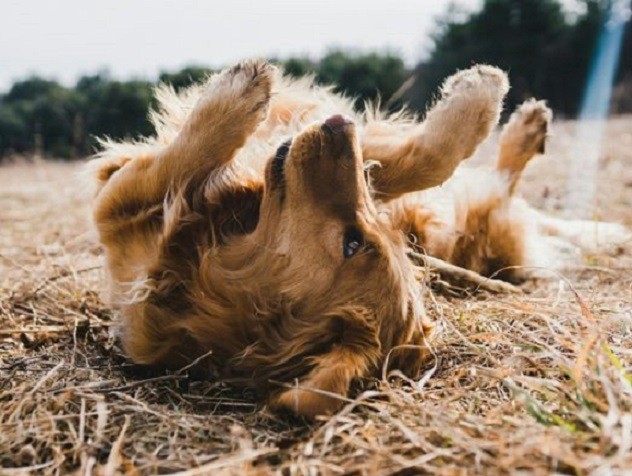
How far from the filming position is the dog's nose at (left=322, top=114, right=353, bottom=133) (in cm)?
247

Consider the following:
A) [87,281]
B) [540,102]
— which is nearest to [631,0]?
[540,102]

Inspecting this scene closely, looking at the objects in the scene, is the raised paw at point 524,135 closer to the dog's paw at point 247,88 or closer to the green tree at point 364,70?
the dog's paw at point 247,88

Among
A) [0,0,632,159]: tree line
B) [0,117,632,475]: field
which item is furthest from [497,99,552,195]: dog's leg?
[0,0,632,159]: tree line

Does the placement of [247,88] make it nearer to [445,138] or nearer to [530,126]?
[445,138]

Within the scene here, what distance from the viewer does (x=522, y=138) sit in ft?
13.2

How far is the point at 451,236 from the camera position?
145 inches

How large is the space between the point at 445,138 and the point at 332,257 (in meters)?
0.99

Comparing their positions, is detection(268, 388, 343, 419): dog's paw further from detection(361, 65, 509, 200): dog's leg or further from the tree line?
the tree line

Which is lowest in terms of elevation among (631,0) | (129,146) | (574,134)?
(574,134)

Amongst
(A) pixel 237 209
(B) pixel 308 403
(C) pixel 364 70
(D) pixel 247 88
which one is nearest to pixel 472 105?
(D) pixel 247 88

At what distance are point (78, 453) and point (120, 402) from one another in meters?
0.32

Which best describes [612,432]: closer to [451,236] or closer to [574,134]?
[451,236]

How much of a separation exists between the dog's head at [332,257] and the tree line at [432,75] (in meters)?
10.5

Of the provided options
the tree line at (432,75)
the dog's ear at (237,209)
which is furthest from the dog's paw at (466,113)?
the tree line at (432,75)
